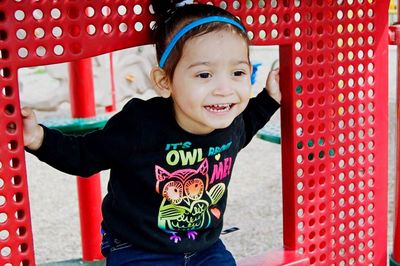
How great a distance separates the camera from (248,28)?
4.96 feet

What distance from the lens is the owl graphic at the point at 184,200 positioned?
143 cm

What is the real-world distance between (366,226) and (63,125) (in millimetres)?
1233

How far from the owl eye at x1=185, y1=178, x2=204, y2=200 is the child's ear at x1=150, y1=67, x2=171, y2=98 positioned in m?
0.20

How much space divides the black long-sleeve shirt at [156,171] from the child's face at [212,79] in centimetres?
8

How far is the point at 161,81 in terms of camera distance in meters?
1.42

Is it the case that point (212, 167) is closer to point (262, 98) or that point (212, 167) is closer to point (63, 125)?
point (262, 98)

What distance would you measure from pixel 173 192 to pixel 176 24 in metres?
0.37

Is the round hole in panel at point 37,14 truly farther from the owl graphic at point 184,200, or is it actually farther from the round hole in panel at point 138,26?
the owl graphic at point 184,200

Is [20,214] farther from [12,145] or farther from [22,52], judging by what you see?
[22,52]

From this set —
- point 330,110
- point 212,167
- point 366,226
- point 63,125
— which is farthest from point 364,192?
point 63,125

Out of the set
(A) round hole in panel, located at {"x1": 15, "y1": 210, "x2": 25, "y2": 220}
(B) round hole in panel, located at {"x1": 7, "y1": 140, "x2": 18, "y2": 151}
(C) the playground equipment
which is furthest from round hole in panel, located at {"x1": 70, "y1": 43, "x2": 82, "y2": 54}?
(A) round hole in panel, located at {"x1": 15, "y1": 210, "x2": 25, "y2": 220}

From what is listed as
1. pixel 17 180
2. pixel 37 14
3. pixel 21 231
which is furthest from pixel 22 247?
pixel 37 14

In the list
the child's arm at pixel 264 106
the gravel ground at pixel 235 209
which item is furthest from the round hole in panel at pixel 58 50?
the gravel ground at pixel 235 209

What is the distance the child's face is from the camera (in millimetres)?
1348
